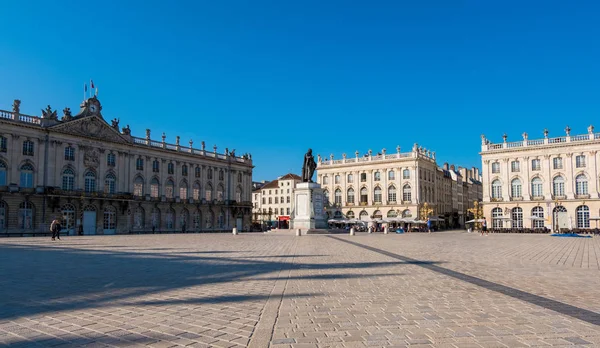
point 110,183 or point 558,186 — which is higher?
point 110,183

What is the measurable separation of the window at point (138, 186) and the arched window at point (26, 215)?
14.3 m

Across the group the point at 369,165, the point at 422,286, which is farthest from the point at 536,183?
the point at 422,286

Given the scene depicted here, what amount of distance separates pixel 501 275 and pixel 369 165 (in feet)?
234

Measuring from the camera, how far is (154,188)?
65.2 meters

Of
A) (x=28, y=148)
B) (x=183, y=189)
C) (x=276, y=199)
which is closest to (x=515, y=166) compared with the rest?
(x=183, y=189)

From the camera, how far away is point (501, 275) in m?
11.2

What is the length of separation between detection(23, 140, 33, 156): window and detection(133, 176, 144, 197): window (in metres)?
14.4

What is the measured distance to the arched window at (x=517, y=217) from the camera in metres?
65.6

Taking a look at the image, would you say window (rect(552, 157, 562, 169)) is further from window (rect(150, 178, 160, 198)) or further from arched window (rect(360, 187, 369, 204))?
window (rect(150, 178, 160, 198))

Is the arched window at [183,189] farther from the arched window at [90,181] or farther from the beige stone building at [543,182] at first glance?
the beige stone building at [543,182]

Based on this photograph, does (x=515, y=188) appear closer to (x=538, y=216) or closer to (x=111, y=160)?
(x=538, y=216)

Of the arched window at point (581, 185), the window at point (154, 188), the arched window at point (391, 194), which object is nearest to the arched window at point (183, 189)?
the window at point (154, 188)

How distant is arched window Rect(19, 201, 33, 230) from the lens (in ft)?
161

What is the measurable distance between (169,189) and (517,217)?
2042 inches
